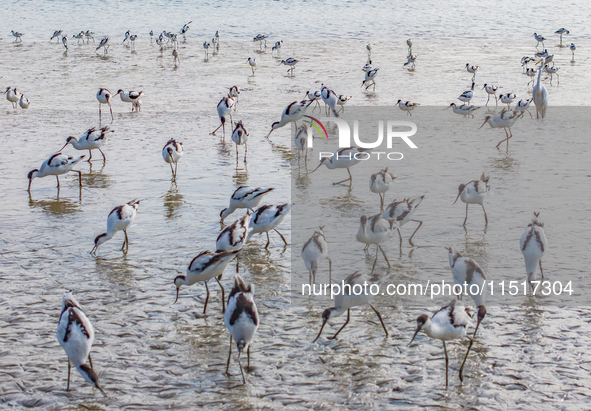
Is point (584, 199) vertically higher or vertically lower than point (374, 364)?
higher

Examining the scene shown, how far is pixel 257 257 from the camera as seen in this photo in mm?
8500

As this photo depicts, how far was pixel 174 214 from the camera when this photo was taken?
9.97 meters

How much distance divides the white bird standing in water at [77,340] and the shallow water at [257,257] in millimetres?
261

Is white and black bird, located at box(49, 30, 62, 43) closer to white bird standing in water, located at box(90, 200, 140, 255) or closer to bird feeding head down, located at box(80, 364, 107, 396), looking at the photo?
white bird standing in water, located at box(90, 200, 140, 255)

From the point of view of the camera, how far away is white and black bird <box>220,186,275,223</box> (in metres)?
9.23

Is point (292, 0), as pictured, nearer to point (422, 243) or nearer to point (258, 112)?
point (258, 112)

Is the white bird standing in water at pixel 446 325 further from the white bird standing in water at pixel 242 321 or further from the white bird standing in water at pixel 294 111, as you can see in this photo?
the white bird standing in water at pixel 294 111

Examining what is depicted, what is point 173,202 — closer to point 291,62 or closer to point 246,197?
point 246,197

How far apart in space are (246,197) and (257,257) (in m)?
1.08

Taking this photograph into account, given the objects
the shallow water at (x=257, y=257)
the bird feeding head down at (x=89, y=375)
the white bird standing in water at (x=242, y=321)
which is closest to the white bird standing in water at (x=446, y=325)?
the shallow water at (x=257, y=257)

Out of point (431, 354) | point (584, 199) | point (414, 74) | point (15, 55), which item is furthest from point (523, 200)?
point (15, 55)

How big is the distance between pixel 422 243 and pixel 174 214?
142 inches

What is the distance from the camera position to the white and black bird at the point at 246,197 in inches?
364

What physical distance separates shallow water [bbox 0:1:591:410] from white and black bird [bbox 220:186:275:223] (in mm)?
399
